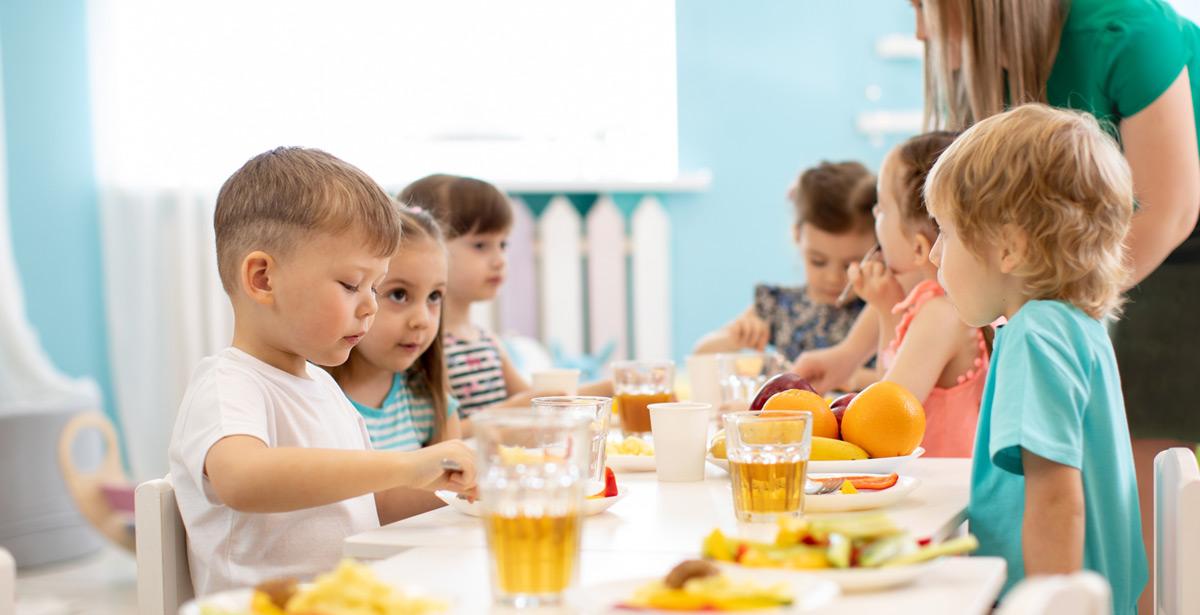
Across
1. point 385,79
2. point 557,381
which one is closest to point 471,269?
point 557,381

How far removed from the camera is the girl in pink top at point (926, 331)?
1662 millimetres

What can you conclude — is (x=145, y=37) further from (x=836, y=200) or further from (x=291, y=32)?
(x=836, y=200)

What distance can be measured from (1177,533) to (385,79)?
3542mm

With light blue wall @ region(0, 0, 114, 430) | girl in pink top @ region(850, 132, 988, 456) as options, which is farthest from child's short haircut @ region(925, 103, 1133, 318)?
light blue wall @ region(0, 0, 114, 430)

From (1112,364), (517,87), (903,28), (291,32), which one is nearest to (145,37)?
(291,32)

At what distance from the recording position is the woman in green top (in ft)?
6.04

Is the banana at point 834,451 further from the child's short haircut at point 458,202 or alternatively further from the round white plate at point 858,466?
the child's short haircut at point 458,202

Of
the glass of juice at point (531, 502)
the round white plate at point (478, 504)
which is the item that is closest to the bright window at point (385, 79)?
the round white plate at point (478, 504)

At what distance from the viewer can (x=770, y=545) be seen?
85 centimetres

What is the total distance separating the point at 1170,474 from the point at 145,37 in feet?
12.7

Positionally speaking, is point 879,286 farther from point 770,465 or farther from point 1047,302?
point 770,465

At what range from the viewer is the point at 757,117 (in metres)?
4.23

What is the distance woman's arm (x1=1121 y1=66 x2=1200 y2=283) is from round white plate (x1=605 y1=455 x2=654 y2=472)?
0.92 meters

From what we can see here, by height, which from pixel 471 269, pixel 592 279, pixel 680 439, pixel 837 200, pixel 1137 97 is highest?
pixel 1137 97
